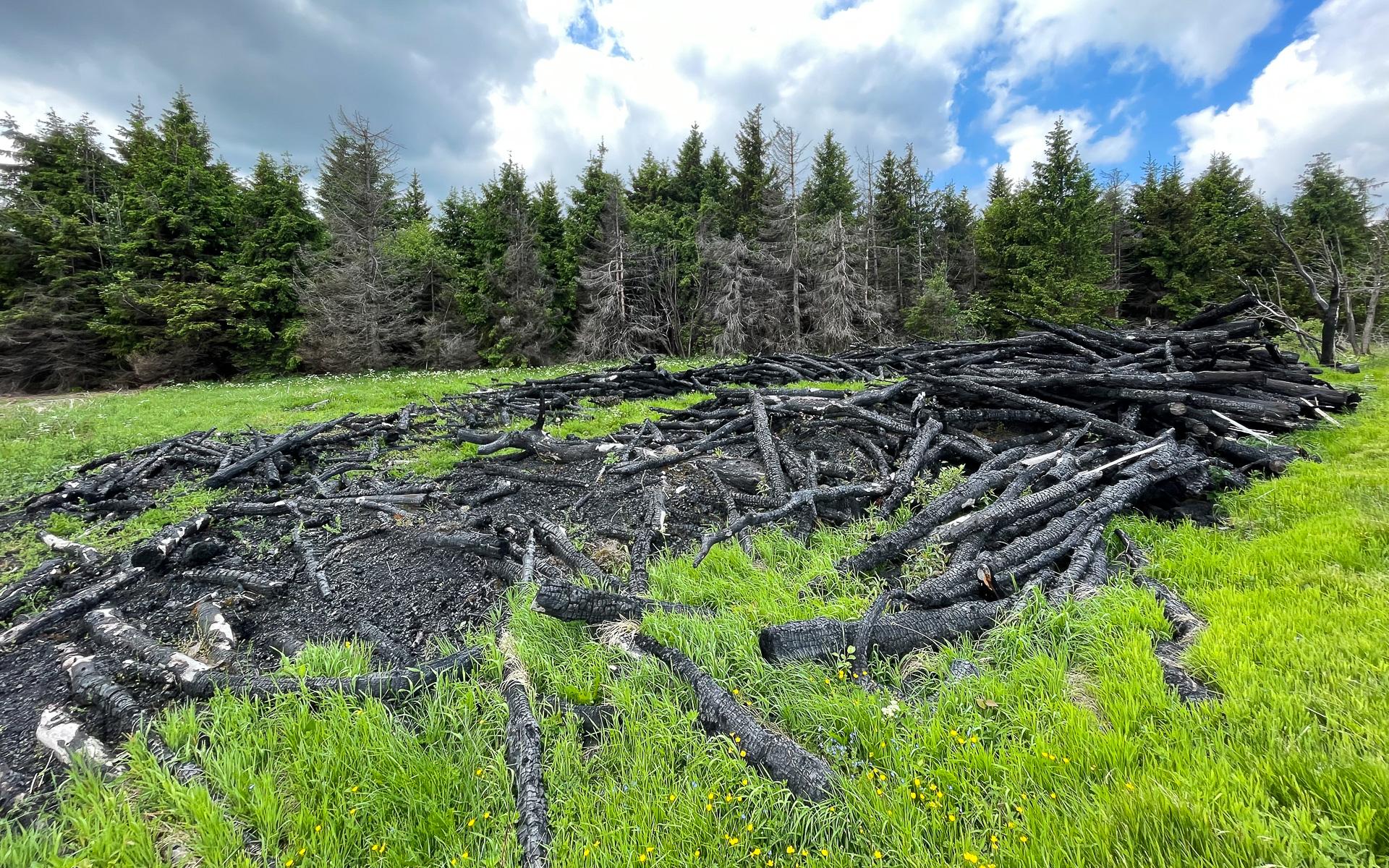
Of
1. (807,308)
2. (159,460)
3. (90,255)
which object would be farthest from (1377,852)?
(90,255)

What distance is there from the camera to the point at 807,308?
Answer: 31.4 metres

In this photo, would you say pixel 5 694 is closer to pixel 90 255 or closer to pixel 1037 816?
pixel 1037 816

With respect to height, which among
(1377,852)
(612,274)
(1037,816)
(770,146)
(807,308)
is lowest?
(1037,816)

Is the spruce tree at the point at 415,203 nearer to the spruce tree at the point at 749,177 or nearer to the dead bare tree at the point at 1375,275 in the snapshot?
the spruce tree at the point at 749,177

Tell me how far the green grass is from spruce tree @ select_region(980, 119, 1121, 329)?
32236 millimetres

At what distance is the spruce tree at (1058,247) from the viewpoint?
29.2 meters

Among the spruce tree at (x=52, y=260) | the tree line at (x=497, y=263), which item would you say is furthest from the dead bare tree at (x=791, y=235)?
the spruce tree at (x=52, y=260)

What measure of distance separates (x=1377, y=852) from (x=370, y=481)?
27.6 feet

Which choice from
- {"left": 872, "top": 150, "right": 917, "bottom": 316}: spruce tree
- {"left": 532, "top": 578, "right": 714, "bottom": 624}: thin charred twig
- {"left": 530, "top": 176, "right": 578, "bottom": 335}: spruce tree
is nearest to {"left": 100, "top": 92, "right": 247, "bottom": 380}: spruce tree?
{"left": 530, "top": 176, "right": 578, "bottom": 335}: spruce tree

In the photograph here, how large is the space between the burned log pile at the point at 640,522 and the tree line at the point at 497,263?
76.8ft

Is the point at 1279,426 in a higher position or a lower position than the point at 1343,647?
higher

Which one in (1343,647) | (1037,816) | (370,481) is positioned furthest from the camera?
(370,481)

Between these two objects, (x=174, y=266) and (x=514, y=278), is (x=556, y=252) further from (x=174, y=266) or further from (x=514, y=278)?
(x=174, y=266)

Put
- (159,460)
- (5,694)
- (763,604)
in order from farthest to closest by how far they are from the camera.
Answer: (159,460)
(763,604)
(5,694)
